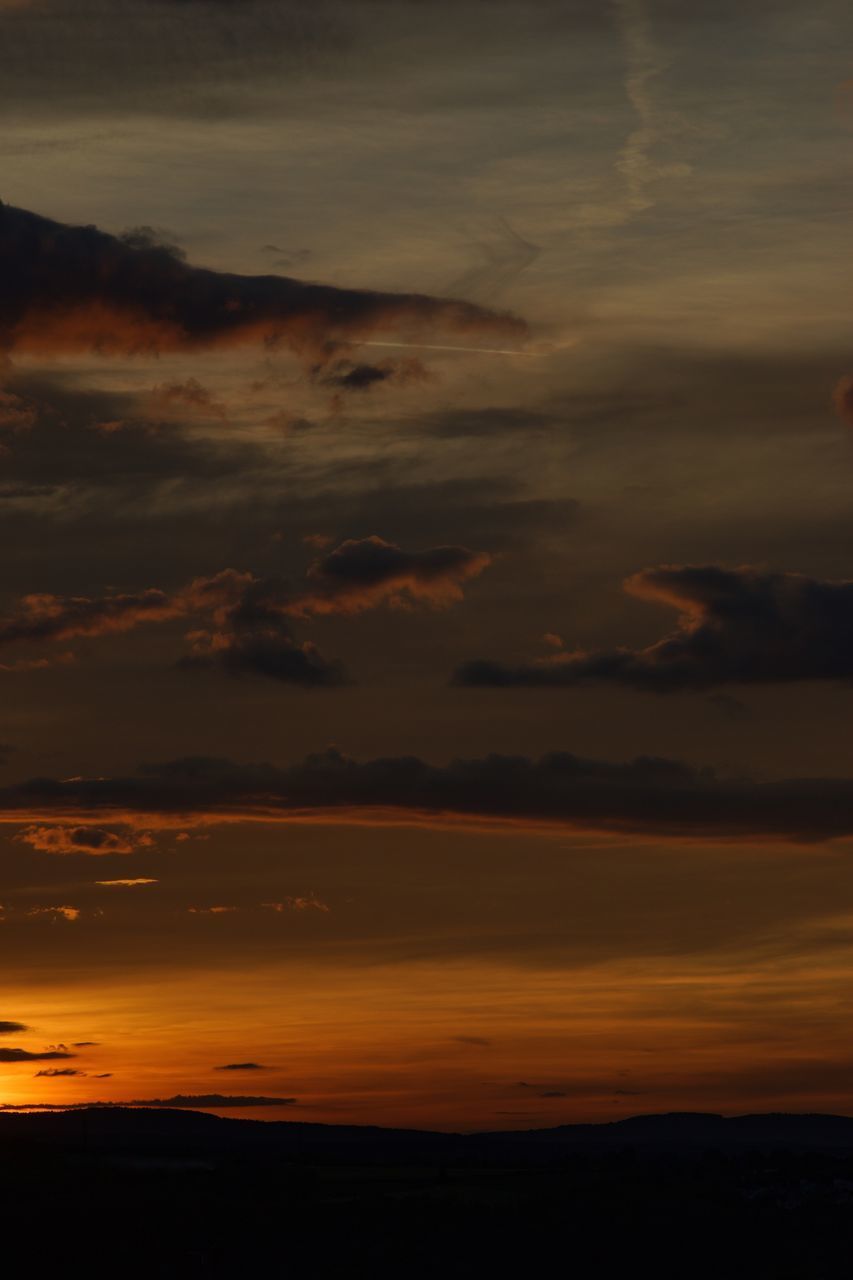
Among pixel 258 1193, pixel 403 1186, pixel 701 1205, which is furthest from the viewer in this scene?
pixel 403 1186

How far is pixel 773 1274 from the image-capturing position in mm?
80375

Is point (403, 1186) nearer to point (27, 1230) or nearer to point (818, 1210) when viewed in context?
point (818, 1210)

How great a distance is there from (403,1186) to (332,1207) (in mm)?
51249

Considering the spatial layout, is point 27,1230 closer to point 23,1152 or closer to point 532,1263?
point 532,1263

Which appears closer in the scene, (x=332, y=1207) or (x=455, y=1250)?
(x=455, y=1250)

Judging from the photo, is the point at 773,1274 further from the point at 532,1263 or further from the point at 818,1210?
the point at 818,1210

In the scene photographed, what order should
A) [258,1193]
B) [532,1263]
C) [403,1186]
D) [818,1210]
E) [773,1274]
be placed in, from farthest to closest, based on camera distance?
1. [403,1186]
2. [258,1193]
3. [818,1210]
4. [532,1263]
5. [773,1274]

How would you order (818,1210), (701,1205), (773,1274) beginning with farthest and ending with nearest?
(818,1210) < (701,1205) < (773,1274)

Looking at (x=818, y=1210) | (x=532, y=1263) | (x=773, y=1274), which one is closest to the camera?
(x=773, y=1274)

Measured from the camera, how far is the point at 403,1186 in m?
150

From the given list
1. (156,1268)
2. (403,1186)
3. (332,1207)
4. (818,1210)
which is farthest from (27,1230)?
(403,1186)

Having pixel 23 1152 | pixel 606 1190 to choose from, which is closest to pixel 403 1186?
pixel 23 1152

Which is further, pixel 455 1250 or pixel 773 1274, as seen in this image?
pixel 455 1250

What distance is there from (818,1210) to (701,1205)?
37.8ft
